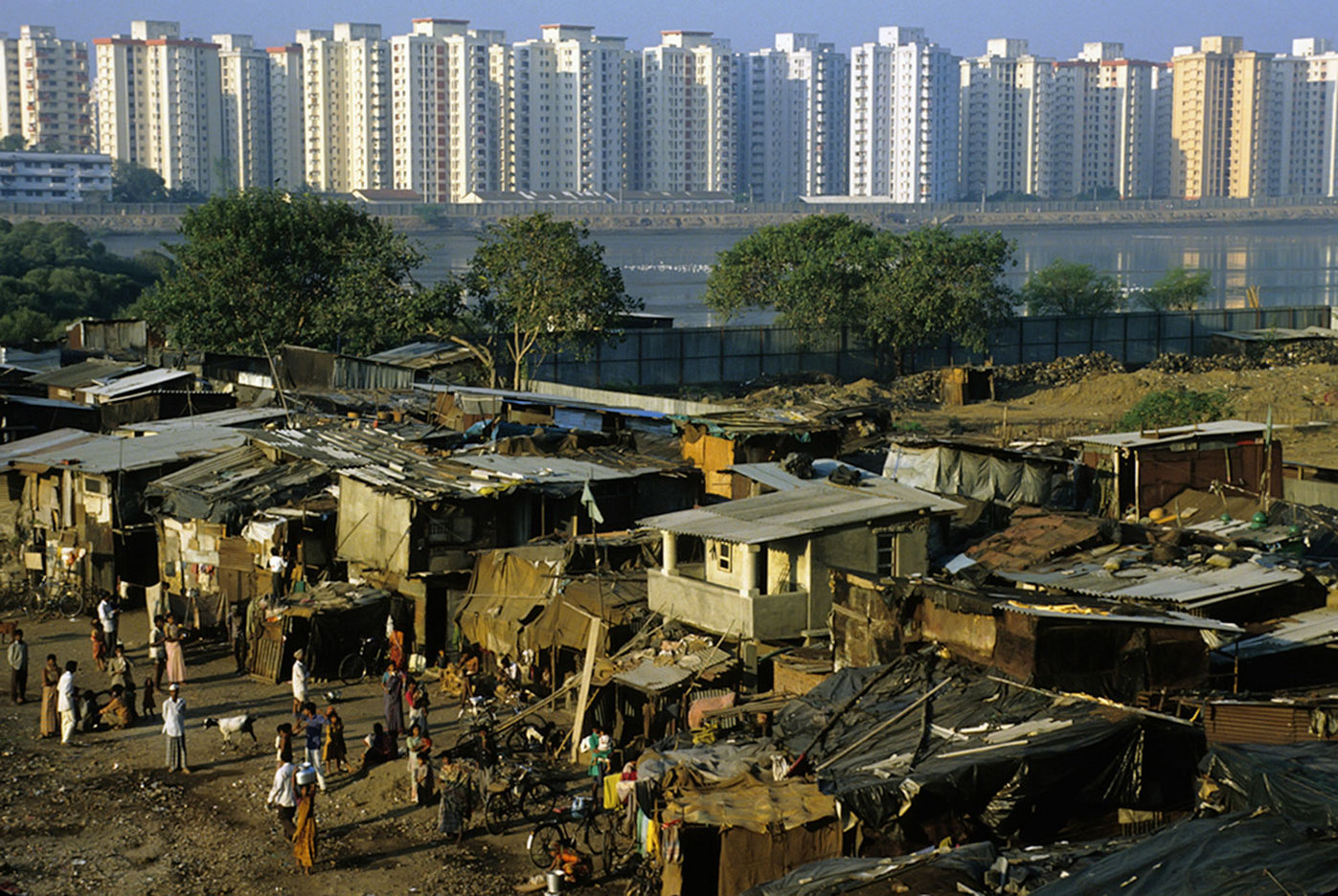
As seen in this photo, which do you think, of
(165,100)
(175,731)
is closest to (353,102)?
(165,100)

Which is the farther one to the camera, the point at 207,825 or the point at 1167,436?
the point at 1167,436

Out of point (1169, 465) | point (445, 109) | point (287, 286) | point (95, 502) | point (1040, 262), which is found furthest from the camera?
point (445, 109)

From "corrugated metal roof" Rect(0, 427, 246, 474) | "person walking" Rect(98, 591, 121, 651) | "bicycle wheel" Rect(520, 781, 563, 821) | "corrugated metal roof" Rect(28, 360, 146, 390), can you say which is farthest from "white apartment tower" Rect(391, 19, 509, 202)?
"bicycle wheel" Rect(520, 781, 563, 821)

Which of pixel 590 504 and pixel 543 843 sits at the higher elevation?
pixel 590 504

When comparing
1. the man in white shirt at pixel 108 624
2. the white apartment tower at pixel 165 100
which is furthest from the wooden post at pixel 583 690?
the white apartment tower at pixel 165 100

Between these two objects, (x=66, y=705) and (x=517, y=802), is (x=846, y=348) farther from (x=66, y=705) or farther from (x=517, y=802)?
(x=517, y=802)

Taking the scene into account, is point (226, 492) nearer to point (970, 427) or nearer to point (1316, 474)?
point (1316, 474)

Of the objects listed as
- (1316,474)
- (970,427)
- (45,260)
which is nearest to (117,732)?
(1316,474)
